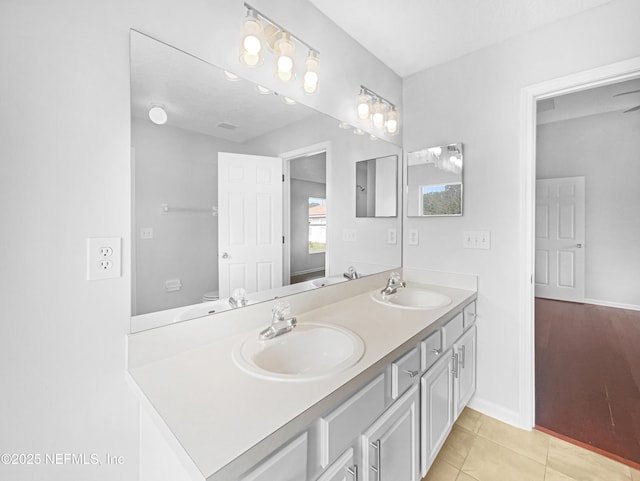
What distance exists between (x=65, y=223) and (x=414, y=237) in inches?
80.0

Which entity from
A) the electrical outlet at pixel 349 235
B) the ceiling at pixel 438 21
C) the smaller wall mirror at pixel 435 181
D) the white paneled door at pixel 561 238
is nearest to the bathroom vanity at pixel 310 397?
the electrical outlet at pixel 349 235

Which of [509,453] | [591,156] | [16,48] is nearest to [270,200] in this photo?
[16,48]

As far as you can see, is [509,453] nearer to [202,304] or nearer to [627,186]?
[202,304]

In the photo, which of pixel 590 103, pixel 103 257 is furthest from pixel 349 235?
pixel 590 103

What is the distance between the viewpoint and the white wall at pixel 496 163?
66.4 inches

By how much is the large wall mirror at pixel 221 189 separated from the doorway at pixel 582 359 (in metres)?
1.17

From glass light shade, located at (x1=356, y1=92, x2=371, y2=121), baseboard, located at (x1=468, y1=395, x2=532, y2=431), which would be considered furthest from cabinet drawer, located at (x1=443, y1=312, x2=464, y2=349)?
glass light shade, located at (x1=356, y1=92, x2=371, y2=121)

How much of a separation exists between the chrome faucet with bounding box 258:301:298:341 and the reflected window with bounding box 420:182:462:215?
4.68 feet

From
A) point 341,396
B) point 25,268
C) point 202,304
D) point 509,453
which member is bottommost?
point 509,453

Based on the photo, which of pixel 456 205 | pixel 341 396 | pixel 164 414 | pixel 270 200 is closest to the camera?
pixel 164 414

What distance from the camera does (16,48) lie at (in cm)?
74

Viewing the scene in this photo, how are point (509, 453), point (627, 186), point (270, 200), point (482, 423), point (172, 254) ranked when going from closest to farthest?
point (172, 254), point (270, 200), point (509, 453), point (482, 423), point (627, 186)

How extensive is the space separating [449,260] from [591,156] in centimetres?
411

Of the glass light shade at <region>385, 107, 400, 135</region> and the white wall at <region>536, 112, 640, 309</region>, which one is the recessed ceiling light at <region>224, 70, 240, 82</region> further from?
the white wall at <region>536, 112, 640, 309</region>
